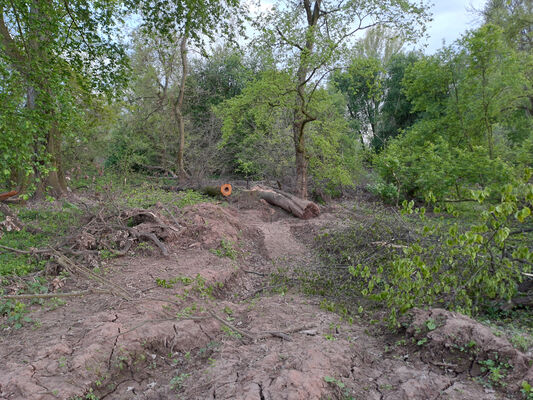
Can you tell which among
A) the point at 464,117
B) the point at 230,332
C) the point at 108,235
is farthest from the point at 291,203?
the point at 230,332

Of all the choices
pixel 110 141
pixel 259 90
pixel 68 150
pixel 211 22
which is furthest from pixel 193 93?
pixel 211 22

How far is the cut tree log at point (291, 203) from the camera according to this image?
10.5 meters

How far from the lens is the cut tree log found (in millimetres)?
10501

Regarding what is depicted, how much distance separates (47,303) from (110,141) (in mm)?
15128

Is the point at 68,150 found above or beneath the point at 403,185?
above

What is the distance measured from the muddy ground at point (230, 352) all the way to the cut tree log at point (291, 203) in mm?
5676

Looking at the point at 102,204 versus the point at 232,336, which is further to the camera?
the point at 102,204

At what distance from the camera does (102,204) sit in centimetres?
652

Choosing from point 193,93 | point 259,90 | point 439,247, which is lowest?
point 439,247

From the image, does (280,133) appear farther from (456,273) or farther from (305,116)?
(456,273)

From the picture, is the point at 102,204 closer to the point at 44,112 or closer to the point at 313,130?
the point at 44,112

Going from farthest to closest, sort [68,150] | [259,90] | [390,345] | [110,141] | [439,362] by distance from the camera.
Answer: [110,141] < [68,150] < [259,90] < [390,345] < [439,362]

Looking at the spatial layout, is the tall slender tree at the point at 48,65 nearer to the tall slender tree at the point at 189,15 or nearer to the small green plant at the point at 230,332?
the tall slender tree at the point at 189,15

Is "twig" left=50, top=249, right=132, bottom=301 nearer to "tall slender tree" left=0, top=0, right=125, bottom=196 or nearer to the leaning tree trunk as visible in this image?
"tall slender tree" left=0, top=0, right=125, bottom=196
